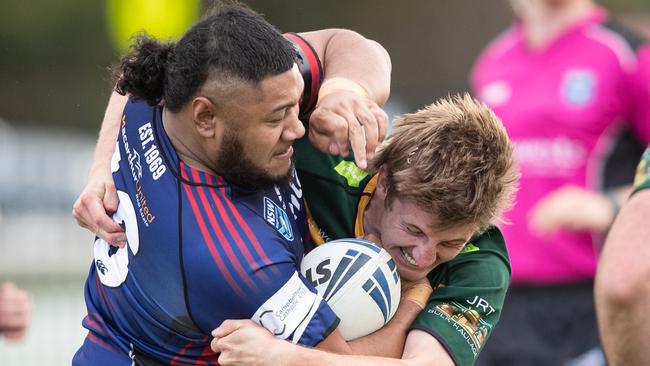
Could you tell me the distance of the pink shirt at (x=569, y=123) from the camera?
664 centimetres

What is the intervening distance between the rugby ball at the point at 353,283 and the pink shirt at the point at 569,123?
3.16m

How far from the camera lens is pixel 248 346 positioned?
3.40 m

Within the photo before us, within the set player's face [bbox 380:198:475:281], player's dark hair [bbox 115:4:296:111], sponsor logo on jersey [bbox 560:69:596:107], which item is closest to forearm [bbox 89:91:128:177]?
player's dark hair [bbox 115:4:296:111]

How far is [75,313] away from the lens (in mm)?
9945

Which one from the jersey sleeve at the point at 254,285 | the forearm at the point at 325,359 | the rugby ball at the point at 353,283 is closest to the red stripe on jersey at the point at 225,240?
the jersey sleeve at the point at 254,285

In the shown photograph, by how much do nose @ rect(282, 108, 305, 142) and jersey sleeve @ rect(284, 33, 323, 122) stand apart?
1.13 ft

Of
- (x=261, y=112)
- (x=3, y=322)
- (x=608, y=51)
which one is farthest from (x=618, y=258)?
(x=608, y=51)

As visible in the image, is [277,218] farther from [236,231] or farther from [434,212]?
[434,212]

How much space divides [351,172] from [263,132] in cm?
65

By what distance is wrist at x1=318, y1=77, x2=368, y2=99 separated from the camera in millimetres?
3831

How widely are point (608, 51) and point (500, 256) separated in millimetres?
3064

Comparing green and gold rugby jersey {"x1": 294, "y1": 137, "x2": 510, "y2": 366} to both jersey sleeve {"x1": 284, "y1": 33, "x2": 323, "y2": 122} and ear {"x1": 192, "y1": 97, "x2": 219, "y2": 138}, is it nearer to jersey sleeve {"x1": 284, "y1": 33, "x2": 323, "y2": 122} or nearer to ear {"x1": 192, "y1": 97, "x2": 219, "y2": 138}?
jersey sleeve {"x1": 284, "y1": 33, "x2": 323, "y2": 122}

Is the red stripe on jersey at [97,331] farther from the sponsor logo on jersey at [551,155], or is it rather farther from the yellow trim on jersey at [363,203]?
the sponsor logo on jersey at [551,155]

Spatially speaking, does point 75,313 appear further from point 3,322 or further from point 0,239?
point 3,322
